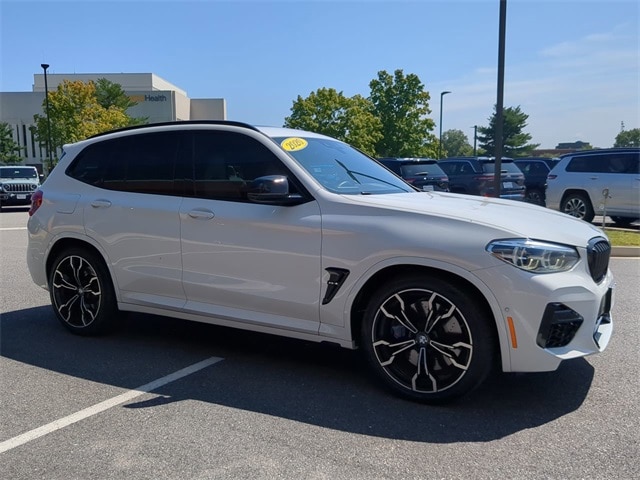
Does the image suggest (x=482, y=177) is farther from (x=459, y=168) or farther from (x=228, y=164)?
(x=228, y=164)

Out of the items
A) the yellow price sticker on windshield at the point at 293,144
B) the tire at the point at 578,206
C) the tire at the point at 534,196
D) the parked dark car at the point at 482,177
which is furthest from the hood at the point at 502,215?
the tire at the point at 534,196

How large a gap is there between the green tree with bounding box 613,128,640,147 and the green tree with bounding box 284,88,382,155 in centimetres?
8595

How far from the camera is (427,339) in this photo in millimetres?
3672

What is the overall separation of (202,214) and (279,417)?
1.70 metres

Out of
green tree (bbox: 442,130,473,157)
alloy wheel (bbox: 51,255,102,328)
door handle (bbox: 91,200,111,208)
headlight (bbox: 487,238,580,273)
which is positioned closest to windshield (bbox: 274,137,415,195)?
headlight (bbox: 487,238,580,273)

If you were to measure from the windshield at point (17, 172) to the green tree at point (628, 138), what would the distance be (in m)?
113

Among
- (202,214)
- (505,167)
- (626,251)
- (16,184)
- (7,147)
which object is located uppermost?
(7,147)

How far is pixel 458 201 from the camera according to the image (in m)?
4.33

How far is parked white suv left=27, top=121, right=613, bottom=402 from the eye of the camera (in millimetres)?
3451

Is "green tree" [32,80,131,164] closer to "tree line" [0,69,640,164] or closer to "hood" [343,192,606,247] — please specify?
"tree line" [0,69,640,164]

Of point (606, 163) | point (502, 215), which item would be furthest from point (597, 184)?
point (502, 215)

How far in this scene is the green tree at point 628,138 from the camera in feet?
368

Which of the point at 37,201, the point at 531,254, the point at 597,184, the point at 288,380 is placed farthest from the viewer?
the point at 597,184

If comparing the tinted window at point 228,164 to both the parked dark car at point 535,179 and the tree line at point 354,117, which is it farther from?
the tree line at point 354,117
